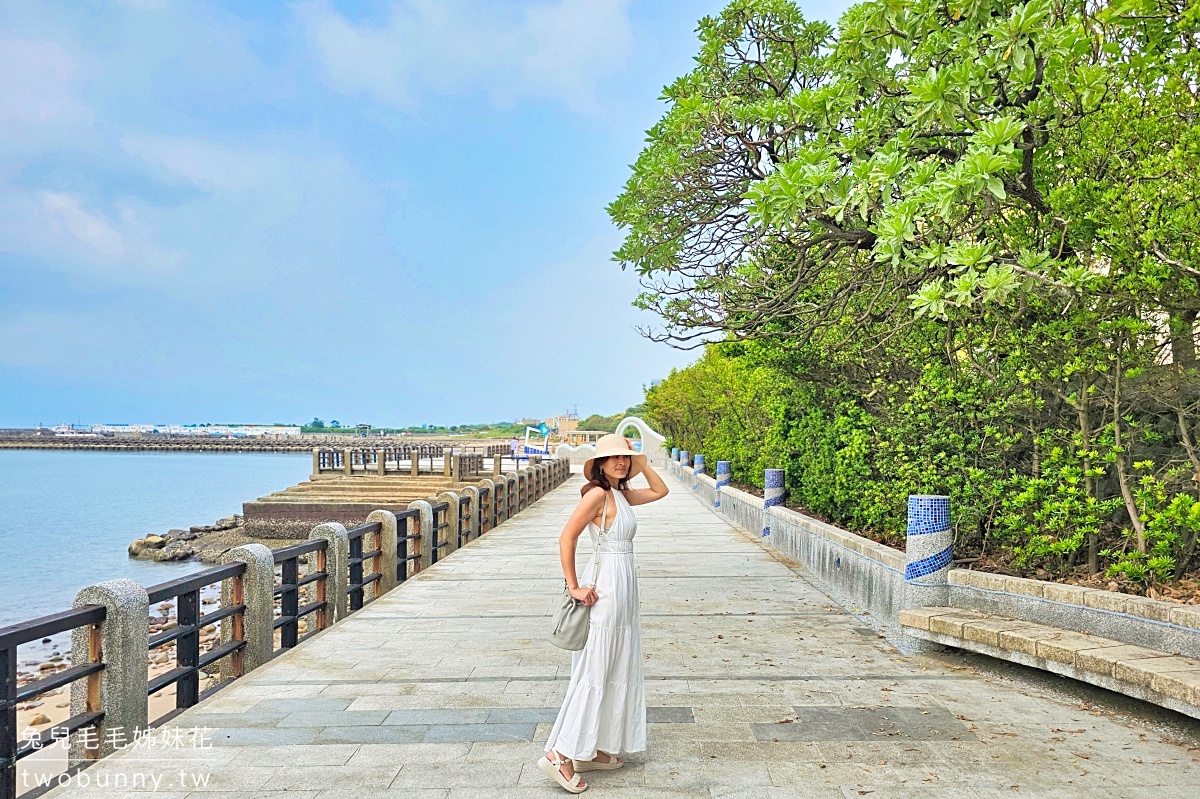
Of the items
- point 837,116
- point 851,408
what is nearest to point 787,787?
point 837,116

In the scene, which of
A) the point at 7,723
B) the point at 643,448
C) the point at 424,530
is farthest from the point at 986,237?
the point at 643,448

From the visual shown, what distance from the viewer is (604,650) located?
4211mm

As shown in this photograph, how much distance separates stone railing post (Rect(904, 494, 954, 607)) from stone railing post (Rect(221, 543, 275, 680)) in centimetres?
497

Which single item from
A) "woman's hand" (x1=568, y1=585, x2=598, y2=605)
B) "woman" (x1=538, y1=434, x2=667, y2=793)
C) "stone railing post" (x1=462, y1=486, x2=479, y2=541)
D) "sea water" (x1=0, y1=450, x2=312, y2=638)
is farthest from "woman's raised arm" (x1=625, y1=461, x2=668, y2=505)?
"sea water" (x1=0, y1=450, x2=312, y2=638)

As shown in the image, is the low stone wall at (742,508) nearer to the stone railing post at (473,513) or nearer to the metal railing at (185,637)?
the stone railing post at (473,513)

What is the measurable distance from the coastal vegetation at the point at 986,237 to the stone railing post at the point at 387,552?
3.99 meters

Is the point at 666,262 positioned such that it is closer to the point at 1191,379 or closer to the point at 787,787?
the point at 1191,379

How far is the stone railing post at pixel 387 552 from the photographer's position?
9.86 meters

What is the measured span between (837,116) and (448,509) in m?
8.98

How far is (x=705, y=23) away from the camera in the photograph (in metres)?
7.07

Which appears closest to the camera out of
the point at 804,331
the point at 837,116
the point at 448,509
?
Answer: the point at 837,116

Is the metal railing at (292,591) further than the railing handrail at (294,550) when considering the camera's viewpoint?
Yes

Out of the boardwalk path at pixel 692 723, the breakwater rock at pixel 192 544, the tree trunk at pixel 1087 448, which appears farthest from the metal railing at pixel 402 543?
the breakwater rock at pixel 192 544

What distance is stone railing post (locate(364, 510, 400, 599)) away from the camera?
9859mm
